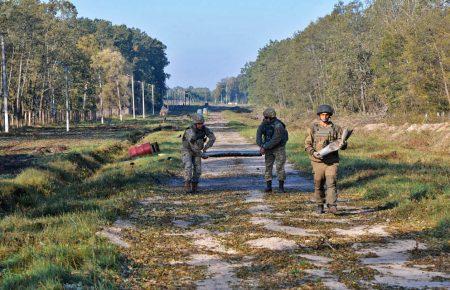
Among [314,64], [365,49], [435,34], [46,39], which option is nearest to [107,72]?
[46,39]

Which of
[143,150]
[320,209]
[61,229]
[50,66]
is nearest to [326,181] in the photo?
[320,209]

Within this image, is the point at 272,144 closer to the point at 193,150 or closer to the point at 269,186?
the point at 269,186

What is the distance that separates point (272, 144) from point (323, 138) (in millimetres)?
3289

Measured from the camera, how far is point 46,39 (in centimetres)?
6775

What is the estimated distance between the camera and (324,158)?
10766mm

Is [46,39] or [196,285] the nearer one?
[196,285]

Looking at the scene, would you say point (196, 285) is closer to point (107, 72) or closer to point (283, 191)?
point (283, 191)

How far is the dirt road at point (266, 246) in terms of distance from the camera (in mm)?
6262

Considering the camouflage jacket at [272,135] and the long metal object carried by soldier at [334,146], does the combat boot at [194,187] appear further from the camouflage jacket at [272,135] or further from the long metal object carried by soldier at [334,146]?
the long metal object carried by soldier at [334,146]

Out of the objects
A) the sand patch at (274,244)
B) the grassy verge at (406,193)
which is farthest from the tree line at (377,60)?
the sand patch at (274,244)

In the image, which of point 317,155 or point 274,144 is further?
point 274,144

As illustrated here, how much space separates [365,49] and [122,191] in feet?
184

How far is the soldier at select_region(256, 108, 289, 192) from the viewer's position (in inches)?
552

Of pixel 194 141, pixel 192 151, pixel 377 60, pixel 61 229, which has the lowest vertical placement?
pixel 61 229
